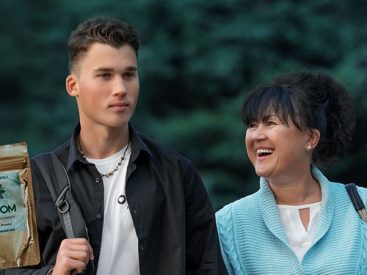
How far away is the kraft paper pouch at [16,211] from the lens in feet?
→ 9.74

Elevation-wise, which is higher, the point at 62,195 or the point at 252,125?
the point at 252,125

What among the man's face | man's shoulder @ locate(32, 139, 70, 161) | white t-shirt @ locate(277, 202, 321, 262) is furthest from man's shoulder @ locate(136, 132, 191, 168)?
white t-shirt @ locate(277, 202, 321, 262)

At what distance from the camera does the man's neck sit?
3.16 metres

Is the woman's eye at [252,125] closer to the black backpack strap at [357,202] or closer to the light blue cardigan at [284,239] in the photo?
the light blue cardigan at [284,239]

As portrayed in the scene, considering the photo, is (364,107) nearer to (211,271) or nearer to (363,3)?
(363,3)

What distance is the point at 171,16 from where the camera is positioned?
29.1 ft

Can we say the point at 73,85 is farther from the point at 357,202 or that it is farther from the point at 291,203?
the point at 357,202

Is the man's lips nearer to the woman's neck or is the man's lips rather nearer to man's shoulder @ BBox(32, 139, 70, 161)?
man's shoulder @ BBox(32, 139, 70, 161)

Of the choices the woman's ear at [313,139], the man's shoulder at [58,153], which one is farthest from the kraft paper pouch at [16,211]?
the woman's ear at [313,139]

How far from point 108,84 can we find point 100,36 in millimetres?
157

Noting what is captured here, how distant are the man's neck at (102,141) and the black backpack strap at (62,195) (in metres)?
0.10

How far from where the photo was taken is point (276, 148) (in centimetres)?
371

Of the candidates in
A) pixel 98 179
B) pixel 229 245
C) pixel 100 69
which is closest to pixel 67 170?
pixel 98 179

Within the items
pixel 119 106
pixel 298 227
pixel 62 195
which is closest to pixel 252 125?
pixel 298 227
